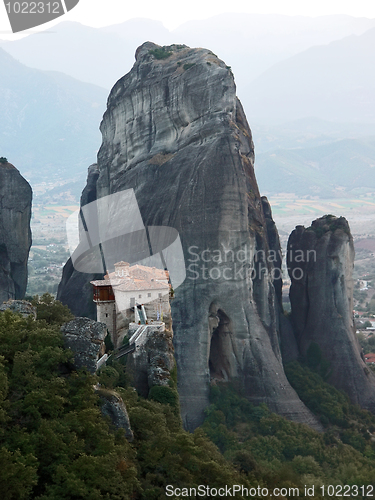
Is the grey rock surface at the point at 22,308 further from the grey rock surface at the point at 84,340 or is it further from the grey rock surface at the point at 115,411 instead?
the grey rock surface at the point at 115,411

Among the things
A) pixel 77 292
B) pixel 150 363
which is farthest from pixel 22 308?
pixel 77 292

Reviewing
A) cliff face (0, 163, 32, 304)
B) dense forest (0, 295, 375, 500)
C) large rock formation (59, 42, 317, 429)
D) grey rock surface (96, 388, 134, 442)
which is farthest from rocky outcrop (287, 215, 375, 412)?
grey rock surface (96, 388, 134, 442)

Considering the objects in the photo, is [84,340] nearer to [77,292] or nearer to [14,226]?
[77,292]

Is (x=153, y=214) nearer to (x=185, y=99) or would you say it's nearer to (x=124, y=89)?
(x=185, y=99)

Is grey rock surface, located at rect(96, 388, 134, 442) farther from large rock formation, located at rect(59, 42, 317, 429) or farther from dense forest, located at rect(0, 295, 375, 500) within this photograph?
large rock formation, located at rect(59, 42, 317, 429)

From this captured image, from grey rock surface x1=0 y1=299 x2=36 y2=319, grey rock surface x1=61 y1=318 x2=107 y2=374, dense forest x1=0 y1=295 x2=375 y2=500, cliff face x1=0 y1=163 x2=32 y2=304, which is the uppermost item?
cliff face x1=0 y1=163 x2=32 y2=304

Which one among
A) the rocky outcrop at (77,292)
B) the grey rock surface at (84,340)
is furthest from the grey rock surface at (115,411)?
the rocky outcrop at (77,292)
